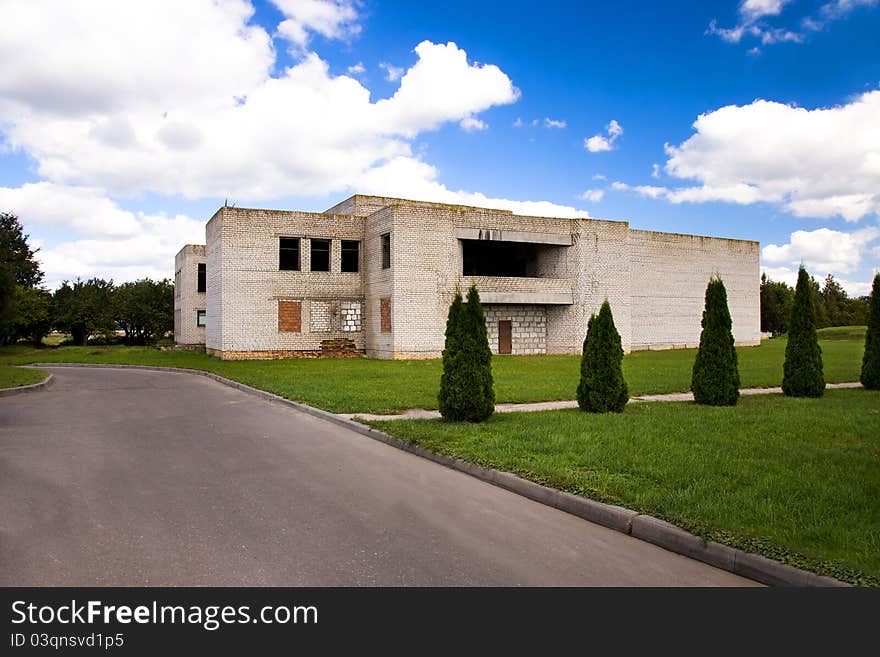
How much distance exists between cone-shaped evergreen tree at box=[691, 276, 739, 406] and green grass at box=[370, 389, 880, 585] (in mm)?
803

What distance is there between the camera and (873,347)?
55.1 feet

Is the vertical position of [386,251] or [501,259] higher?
[501,259]

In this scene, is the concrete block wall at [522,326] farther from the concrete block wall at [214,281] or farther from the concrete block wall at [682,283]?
the concrete block wall at [214,281]

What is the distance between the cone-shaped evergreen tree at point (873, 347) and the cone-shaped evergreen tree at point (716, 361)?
5176mm

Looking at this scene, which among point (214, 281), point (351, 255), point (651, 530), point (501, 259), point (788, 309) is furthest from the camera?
point (788, 309)

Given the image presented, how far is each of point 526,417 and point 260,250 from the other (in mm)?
23853

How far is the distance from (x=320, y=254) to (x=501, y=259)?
33.9ft

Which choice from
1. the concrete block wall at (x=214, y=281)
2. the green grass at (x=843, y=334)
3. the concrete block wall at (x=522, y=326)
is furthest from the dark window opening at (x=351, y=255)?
the green grass at (x=843, y=334)

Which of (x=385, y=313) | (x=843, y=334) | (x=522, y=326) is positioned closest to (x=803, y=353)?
(x=522, y=326)

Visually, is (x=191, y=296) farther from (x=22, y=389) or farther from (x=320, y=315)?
(x=22, y=389)

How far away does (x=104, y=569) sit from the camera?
4.53 metres

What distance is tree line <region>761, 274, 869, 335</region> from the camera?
82.8 meters
